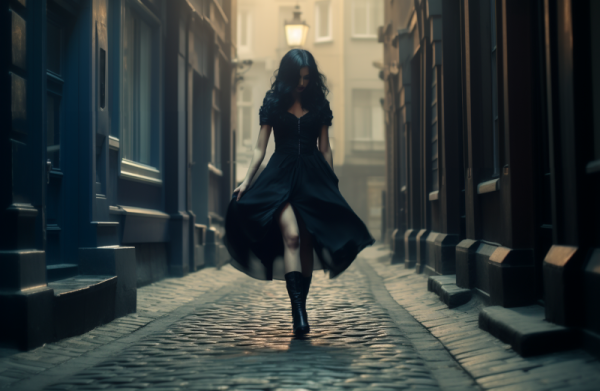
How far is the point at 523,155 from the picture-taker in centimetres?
559

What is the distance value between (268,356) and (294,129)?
181 cm

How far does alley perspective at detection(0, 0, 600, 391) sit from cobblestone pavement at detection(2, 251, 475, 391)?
2 cm

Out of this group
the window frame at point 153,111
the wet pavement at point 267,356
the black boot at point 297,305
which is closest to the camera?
the wet pavement at point 267,356

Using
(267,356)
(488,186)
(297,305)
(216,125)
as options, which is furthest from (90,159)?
(216,125)

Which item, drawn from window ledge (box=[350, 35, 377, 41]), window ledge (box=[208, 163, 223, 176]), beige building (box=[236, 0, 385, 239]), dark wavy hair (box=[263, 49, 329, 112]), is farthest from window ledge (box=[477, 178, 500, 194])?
window ledge (box=[350, 35, 377, 41])

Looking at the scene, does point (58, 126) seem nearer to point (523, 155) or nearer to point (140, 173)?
point (140, 173)

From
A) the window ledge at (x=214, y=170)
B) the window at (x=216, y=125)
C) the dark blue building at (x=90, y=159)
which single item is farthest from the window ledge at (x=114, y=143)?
the window at (x=216, y=125)

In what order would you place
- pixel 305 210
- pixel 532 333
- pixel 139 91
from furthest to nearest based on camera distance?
pixel 139 91, pixel 305 210, pixel 532 333

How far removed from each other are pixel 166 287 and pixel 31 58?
4579mm

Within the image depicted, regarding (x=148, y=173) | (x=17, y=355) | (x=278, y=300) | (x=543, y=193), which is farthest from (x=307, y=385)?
(x=148, y=173)

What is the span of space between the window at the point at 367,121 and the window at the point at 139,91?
21.7 m

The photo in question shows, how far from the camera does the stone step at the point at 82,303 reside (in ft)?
16.6

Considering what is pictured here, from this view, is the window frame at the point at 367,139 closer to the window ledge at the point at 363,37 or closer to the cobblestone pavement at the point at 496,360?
the window ledge at the point at 363,37

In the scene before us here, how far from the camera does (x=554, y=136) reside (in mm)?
4562
